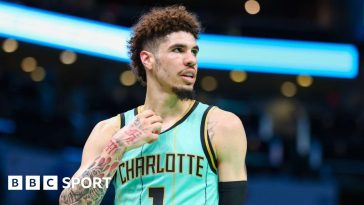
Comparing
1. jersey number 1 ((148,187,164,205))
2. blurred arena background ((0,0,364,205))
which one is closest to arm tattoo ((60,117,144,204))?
jersey number 1 ((148,187,164,205))

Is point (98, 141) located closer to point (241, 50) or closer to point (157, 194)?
point (157, 194)

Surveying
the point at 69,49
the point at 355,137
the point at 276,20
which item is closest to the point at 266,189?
the point at 355,137

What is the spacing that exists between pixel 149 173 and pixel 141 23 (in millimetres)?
1031

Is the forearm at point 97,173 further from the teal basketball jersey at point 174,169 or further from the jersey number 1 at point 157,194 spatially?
the jersey number 1 at point 157,194

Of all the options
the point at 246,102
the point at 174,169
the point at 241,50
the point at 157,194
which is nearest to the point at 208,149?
the point at 174,169

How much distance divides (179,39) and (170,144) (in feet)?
2.13

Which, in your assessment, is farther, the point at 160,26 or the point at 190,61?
the point at 160,26

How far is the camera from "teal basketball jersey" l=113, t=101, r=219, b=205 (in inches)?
155

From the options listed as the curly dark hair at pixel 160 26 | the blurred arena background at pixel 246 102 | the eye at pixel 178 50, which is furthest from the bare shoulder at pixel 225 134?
the blurred arena background at pixel 246 102

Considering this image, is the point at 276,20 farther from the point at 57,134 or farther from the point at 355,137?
the point at 57,134

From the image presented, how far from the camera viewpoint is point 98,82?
17625mm

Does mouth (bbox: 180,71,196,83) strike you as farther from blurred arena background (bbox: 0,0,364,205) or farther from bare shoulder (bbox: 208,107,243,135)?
blurred arena background (bbox: 0,0,364,205)

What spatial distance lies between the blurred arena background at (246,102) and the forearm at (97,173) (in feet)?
20.1

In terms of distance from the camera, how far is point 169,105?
4227 mm
